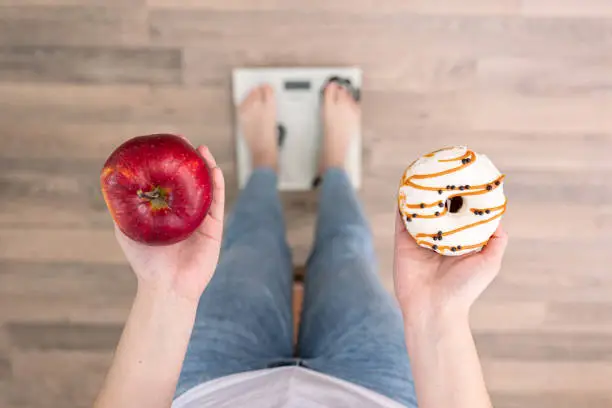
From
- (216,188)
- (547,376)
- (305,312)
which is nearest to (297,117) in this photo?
(305,312)

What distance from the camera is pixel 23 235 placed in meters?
1.20

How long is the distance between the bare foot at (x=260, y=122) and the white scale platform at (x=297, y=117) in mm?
19

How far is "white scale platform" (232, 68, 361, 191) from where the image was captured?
3.70 feet

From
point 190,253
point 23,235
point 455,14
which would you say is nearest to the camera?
point 190,253

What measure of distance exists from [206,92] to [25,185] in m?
0.47

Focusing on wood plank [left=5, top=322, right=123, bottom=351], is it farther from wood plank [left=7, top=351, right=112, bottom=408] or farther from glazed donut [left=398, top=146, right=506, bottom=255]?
glazed donut [left=398, top=146, right=506, bottom=255]

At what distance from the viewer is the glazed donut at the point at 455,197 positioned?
580 millimetres

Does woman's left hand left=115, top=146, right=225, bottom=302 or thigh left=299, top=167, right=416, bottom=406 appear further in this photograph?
thigh left=299, top=167, right=416, bottom=406

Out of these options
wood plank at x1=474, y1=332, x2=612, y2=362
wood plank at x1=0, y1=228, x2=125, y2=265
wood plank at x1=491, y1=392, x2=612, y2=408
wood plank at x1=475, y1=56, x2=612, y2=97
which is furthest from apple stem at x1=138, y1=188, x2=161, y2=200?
wood plank at x1=491, y1=392, x2=612, y2=408

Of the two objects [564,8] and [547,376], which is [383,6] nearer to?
[564,8]

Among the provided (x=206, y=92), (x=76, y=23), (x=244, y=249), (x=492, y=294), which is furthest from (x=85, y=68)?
(x=492, y=294)

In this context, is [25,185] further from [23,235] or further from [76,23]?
[76,23]

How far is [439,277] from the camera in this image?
60 cm

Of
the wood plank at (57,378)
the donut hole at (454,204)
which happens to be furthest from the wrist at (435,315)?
the wood plank at (57,378)
